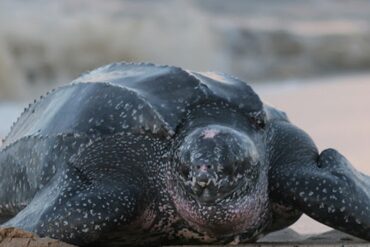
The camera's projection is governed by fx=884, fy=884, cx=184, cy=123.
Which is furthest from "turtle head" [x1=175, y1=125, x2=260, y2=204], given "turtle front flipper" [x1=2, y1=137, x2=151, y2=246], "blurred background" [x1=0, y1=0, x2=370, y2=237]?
"blurred background" [x1=0, y1=0, x2=370, y2=237]

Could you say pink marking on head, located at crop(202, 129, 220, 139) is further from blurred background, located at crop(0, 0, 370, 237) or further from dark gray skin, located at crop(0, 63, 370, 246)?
blurred background, located at crop(0, 0, 370, 237)

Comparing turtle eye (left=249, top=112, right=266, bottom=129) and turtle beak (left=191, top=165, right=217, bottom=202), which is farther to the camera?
turtle eye (left=249, top=112, right=266, bottom=129)

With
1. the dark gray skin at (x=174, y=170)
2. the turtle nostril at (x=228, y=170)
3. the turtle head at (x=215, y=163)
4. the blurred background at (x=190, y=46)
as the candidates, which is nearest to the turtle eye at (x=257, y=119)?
the dark gray skin at (x=174, y=170)

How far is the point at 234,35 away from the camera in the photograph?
52.1 feet

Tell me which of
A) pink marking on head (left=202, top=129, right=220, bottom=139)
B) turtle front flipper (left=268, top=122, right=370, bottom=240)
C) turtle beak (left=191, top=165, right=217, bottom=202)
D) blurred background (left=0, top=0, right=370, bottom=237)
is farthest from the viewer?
blurred background (left=0, top=0, right=370, bottom=237)

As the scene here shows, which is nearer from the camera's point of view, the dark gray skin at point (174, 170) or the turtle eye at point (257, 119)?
the dark gray skin at point (174, 170)

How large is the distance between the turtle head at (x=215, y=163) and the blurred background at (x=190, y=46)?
17.0 ft

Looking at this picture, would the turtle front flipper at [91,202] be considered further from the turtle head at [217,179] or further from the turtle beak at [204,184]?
the turtle beak at [204,184]

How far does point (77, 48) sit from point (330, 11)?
888 cm

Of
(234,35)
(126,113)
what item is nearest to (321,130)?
(126,113)

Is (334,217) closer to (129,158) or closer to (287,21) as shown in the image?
(129,158)

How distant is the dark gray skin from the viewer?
2686mm

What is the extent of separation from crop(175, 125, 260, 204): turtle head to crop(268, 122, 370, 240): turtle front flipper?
0.29 meters

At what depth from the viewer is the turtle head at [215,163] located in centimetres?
257
